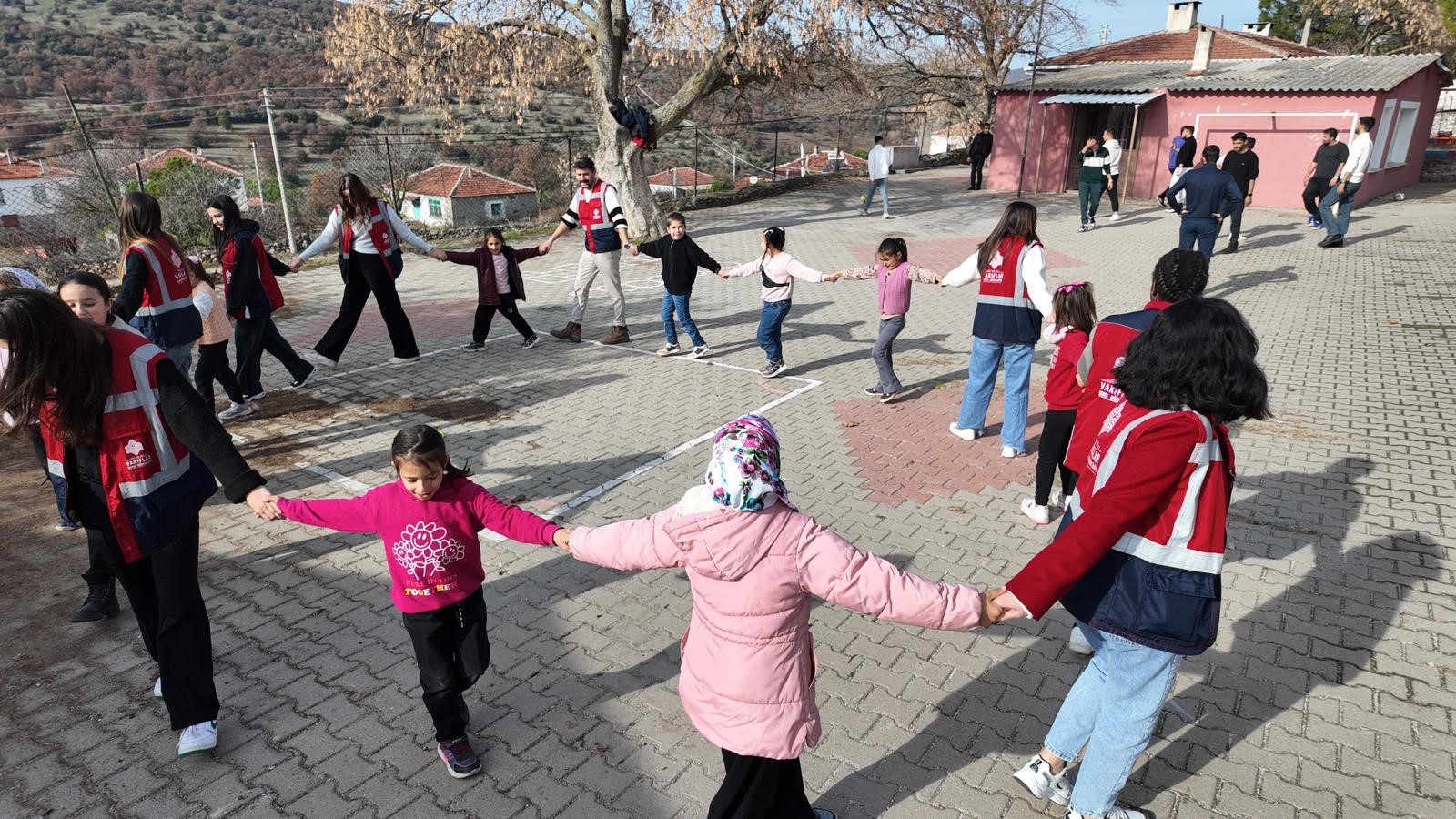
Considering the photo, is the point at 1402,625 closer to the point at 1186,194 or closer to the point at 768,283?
the point at 768,283

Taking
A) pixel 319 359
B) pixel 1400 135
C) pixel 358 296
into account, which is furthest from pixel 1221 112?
pixel 319 359

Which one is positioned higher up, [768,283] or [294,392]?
[768,283]

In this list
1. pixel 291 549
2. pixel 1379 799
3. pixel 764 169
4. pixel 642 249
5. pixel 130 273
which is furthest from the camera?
pixel 764 169

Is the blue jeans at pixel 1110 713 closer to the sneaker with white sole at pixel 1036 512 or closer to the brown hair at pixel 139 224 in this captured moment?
the sneaker with white sole at pixel 1036 512

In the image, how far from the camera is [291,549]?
5.04m

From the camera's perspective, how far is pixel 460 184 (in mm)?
45125

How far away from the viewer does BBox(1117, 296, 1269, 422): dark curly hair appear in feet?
7.70

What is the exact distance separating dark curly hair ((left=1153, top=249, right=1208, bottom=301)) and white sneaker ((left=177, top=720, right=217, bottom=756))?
4.55m

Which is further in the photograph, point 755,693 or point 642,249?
point 642,249

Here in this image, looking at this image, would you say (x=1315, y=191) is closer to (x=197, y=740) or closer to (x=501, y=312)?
(x=501, y=312)

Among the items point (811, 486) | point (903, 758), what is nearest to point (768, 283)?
point (811, 486)

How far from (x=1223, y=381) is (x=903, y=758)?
195 centimetres

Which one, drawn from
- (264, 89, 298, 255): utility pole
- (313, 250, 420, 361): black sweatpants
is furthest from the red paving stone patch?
(264, 89, 298, 255): utility pole

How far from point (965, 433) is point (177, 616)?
5399mm
